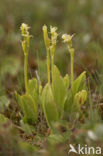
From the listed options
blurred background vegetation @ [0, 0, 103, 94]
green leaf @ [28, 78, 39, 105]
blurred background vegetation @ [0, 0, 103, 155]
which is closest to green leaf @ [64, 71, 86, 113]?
green leaf @ [28, 78, 39, 105]

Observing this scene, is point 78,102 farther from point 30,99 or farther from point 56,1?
point 56,1

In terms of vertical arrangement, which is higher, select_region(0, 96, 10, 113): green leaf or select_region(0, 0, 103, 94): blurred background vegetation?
select_region(0, 0, 103, 94): blurred background vegetation

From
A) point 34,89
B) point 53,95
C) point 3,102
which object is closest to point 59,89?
point 53,95

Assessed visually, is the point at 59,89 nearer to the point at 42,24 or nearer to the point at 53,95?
the point at 53,95

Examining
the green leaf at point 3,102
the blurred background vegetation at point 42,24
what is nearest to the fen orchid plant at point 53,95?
the green leaf at point 3,102

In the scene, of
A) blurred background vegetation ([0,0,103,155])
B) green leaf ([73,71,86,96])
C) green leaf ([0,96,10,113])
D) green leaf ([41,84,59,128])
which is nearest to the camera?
green leaf ([41,84,59,128])

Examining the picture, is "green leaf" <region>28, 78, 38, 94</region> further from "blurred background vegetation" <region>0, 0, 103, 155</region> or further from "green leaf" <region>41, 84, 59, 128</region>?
"blurred background vegetation" <region>0, 0, 103, 155</region>

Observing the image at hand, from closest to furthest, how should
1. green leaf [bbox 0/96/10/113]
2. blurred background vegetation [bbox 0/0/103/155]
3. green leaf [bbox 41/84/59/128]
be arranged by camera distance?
green leaf [bbox 41/84/59/128] → green leaf [bbox 0/96/10/113] → blurred background vegetation [bbox 0/0/103/155]
